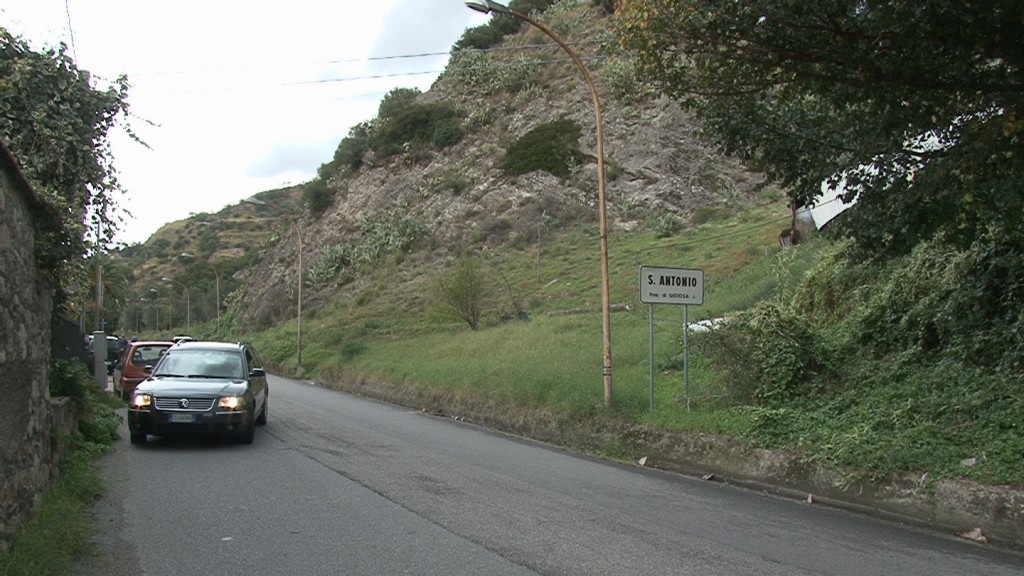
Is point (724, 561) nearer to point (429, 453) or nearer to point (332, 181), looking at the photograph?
point (429, 453)

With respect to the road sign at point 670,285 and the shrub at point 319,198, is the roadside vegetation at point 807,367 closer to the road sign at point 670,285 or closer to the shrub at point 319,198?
the road sign at point 670,285

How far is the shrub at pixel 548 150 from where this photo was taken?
56656 mm

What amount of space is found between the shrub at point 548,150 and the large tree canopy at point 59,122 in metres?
45.6

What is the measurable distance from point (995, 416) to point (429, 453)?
733 cm

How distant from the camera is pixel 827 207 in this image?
25.4m

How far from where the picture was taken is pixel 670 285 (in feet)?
44.8

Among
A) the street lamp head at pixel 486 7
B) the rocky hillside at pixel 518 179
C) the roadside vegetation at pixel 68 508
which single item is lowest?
the roadside vegetation at pixel 68 508

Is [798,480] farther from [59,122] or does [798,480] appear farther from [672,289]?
[59,122]

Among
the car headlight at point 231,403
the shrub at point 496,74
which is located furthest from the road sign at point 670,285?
the shrub at point 496,74

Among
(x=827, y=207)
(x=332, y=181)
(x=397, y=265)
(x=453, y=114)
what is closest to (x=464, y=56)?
(x=453, y=114)

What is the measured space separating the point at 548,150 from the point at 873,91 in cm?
4935

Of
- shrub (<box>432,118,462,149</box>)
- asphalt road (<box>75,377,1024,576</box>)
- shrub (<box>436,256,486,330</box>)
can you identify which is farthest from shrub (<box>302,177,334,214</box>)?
asphalt road (<box>75,377,1024,576</box>)

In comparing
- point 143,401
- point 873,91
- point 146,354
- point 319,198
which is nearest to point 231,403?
point 143,401

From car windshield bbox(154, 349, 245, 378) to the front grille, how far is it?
1298 mm
